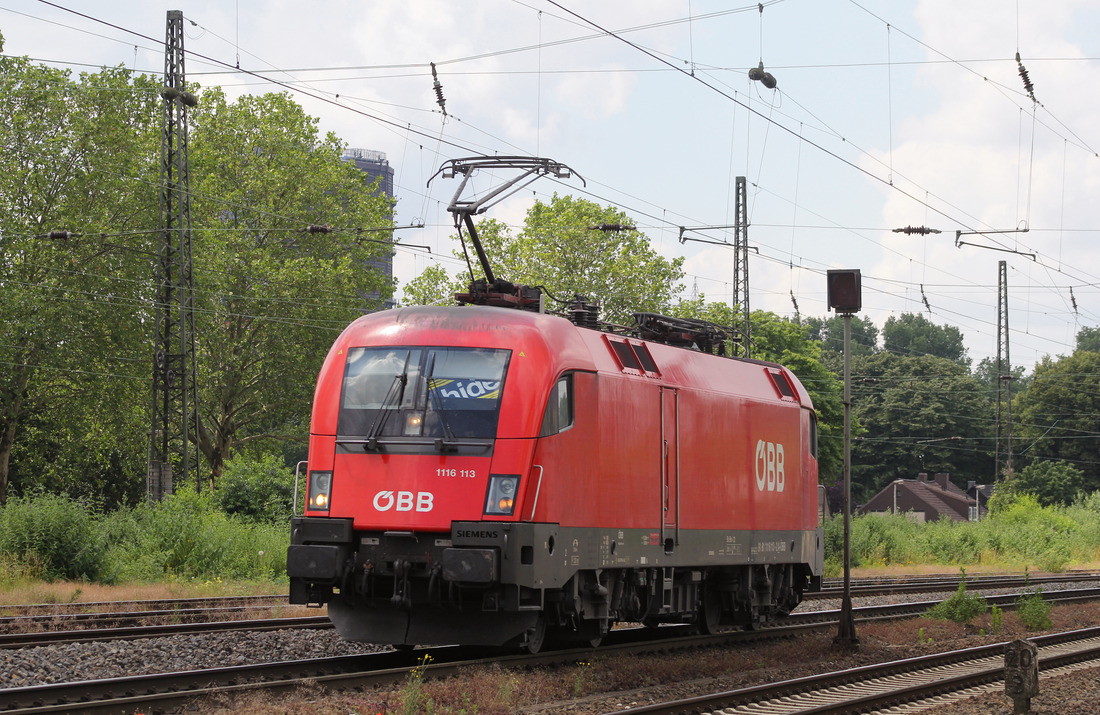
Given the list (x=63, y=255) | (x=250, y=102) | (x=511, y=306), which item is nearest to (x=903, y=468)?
(x=250, y=102)

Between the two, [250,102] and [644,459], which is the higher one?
[250,102]

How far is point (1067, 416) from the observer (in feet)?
292

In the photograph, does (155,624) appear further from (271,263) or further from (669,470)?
(271,263)

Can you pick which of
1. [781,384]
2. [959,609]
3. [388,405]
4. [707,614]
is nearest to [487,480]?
[388,405]

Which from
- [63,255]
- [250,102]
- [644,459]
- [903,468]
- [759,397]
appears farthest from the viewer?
[903,468]

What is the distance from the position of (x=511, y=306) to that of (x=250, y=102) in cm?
3953

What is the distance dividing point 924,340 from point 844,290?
119m

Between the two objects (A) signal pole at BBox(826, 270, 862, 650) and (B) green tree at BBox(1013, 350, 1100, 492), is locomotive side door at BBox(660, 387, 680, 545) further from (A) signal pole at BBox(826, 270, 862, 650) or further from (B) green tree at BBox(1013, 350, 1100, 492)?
(B) green tree at BBox(1013, 350, 1100, 492)

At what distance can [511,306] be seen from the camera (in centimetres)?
1438

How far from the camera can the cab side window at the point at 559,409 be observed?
40.2 feet

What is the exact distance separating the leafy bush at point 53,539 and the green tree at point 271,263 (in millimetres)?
23130

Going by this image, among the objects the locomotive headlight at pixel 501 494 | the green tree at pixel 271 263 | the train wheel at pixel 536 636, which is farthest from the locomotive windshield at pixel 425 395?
the green tree at pixel 271 263

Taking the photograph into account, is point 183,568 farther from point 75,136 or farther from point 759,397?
point 75,136

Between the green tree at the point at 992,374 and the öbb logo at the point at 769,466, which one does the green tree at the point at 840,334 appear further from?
the öbb logo at the point at 769,466
